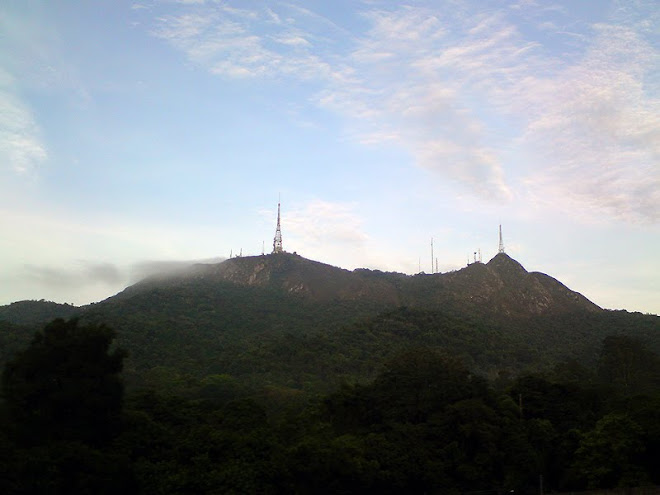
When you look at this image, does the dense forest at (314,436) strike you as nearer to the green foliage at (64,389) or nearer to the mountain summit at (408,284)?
the green foliage at (64,389)

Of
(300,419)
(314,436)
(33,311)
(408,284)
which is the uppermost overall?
(408,284)

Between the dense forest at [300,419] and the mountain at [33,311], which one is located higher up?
the mountain at [33,311]

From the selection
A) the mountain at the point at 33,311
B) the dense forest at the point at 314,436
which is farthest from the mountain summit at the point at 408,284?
the dense forest at the point at 314,436

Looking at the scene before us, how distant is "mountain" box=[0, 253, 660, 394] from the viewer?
169ft

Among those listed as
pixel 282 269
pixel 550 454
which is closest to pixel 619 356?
pixel 550 454

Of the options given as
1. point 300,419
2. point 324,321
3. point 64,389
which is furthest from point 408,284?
point 64,389

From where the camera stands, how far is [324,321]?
2879 inches

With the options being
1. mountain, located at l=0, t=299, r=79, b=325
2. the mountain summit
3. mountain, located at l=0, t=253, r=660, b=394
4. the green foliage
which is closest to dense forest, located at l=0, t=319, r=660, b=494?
the green foliage

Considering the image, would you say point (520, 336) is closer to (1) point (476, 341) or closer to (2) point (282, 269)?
(1) point (476, 341)

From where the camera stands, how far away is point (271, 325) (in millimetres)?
69812

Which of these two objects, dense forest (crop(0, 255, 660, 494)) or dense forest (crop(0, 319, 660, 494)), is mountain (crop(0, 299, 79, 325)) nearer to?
dense forest (crop(0, 255, 660, 494))

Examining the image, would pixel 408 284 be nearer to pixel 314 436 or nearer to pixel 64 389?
pixel 314 436

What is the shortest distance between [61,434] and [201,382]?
1691cm

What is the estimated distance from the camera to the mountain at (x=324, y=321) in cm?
5147
